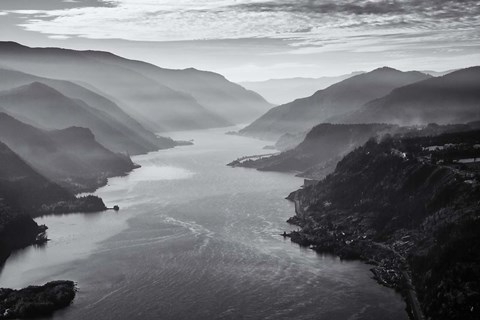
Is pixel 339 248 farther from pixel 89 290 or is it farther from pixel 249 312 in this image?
pixel 89 290

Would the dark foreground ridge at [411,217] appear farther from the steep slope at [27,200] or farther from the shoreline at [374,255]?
the steep slope at [27,200]

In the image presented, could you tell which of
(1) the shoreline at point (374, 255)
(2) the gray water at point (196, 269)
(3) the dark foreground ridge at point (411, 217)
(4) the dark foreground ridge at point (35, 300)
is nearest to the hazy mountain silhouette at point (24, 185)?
(2) the gray water at point (196, 269)

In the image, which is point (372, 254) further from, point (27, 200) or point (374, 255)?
point (27, 200)

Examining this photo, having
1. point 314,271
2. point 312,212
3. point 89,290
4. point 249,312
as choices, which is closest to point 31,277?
point 89,290

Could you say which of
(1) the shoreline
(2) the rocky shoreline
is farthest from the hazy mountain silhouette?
(2) the rocky shoreline

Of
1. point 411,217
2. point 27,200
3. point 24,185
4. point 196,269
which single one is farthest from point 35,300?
point 24,185
